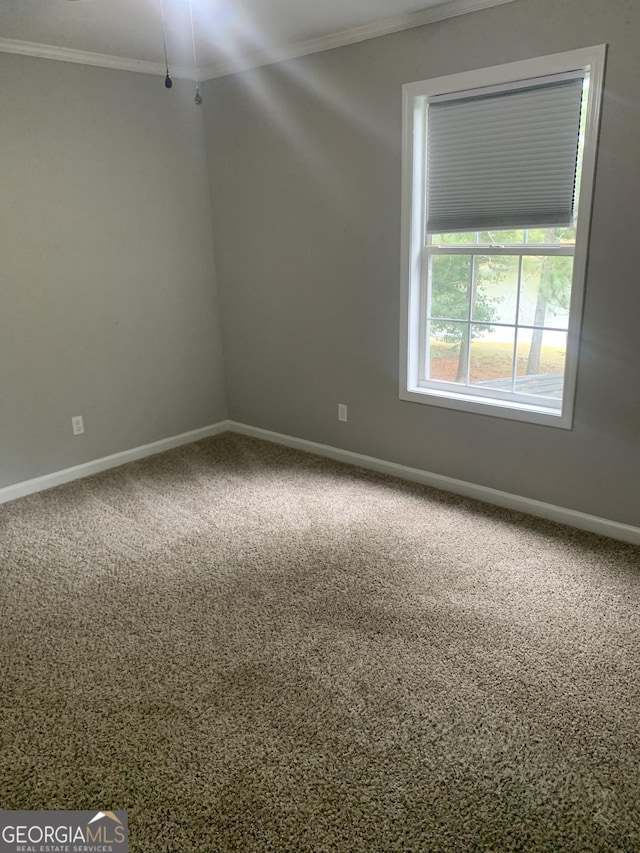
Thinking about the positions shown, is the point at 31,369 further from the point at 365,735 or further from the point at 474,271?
the point at 365,735

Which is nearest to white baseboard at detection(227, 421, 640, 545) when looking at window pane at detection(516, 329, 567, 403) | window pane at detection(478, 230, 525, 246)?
window pane at detection(516, 329, 567, 403)

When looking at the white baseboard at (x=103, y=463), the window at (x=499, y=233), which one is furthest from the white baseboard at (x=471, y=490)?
the window at (x=499, y=233)

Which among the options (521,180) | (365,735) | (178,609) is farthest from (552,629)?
(521,180)

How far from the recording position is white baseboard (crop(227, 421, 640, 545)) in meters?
3.02

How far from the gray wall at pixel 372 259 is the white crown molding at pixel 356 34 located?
4 centimetres

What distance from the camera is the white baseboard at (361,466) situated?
307 centimetres

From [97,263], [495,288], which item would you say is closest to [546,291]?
[495,288]

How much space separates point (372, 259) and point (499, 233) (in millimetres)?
744

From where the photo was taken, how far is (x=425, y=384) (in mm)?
A: 3641

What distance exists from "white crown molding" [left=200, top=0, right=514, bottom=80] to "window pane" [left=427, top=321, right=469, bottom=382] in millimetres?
1465

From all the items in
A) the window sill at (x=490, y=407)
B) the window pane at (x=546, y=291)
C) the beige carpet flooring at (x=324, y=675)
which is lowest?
the beige carpet flooring at (x=324, y=675)

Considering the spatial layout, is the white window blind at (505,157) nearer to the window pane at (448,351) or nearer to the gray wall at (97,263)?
the window pane at (448,351)

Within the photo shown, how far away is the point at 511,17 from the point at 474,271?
1.12m

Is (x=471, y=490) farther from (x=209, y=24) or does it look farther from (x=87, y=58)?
(x=87, y=58)
